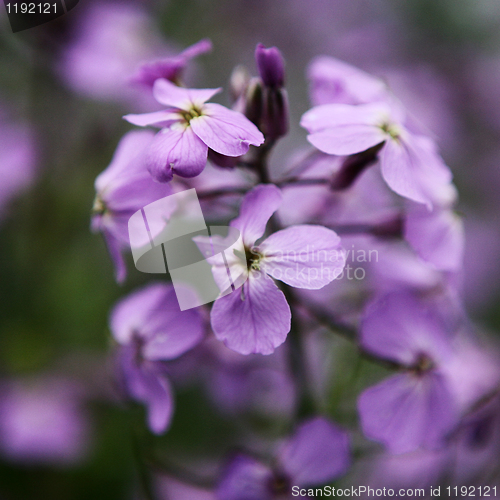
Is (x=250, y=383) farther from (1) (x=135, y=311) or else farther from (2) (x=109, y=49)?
(2) (x=109, y=49)

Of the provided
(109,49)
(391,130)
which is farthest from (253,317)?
(109,49)

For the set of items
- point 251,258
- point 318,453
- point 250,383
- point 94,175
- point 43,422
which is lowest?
point 43,422

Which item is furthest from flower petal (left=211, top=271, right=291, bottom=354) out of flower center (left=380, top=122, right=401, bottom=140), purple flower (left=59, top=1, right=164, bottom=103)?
purple flower (left=59, top=1, right=164, bottom=103)

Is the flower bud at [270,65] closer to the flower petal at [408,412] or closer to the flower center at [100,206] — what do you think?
the flower center at [100,206]

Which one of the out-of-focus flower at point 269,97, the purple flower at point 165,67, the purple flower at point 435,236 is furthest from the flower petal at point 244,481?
the purple flower at point 165,67

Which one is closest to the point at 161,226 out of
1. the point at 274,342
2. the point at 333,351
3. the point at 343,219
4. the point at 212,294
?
the point at 212,294

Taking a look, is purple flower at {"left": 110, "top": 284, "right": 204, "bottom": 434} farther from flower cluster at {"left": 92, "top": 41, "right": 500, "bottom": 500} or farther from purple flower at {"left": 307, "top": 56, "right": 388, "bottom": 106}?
purple flower at {"left": 307, "top": 56, "right": 388, "bottom": 106}
